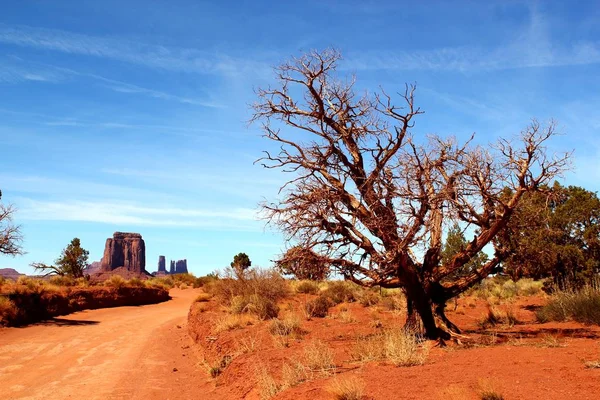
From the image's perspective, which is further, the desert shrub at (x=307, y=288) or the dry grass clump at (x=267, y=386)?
the desert shrub at (x=307, y=288)

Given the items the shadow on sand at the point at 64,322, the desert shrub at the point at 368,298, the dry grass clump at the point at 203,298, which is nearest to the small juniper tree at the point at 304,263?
the desert shrub at the point at 368,298

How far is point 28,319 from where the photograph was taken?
23.2m

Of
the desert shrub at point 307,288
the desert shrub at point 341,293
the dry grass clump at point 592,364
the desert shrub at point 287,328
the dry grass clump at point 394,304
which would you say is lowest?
the dry grass clump at point 592,364

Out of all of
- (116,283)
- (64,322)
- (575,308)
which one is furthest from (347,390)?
(116,283)

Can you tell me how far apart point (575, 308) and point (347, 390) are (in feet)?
38.3

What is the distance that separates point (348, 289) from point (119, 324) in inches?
486

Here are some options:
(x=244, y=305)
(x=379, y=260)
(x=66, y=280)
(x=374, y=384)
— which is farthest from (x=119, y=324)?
(x=374, y=384)

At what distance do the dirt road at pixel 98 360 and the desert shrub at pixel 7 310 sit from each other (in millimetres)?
1020

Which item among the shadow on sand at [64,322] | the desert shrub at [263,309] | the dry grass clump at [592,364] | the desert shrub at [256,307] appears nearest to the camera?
the dry grass clump at [592,364]

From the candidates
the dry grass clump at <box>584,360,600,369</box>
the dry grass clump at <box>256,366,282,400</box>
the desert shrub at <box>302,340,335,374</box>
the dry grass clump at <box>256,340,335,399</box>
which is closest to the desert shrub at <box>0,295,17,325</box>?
the dry grass clump at <box>256,340,335,399</box>

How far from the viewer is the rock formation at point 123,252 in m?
163

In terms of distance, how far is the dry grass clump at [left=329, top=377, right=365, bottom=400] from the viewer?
23.7ft

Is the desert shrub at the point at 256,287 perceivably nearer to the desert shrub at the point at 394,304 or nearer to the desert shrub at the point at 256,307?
the desert shrub at the point at 256,307

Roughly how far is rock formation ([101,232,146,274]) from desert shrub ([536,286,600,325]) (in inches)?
6220
